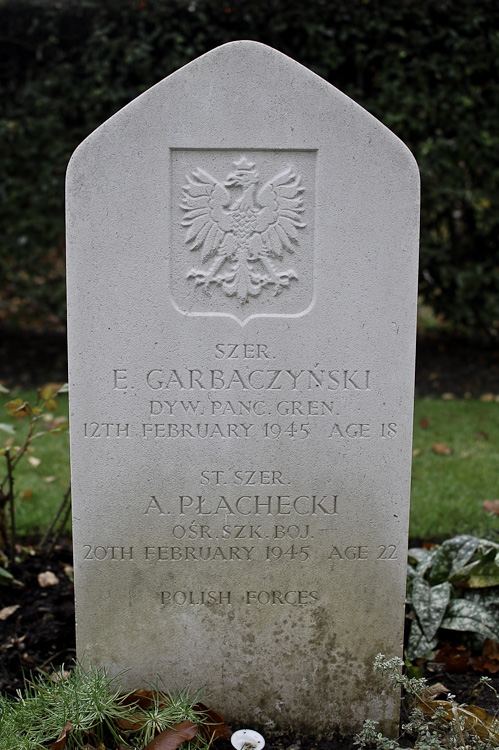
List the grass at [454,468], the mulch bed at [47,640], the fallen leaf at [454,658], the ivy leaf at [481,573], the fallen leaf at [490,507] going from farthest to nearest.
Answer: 1. the fallen leaf at [490,507]
2. the grass at [454,468]
3. the ivy leaf at [481,573]
4. the fallen leaf at [454,658]
5. the mulch bed at [47,640]

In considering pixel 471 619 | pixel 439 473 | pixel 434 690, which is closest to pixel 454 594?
pixel 471 619

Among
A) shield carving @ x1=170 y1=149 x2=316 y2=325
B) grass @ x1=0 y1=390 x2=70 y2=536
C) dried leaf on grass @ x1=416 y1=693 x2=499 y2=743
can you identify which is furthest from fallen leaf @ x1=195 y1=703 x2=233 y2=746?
grass @ x1=0 y1=390 x2=70 y2=536

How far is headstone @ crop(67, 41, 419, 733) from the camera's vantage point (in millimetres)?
2443

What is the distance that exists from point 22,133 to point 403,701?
599 cm

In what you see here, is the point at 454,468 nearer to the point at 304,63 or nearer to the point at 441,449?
the point at 441,449

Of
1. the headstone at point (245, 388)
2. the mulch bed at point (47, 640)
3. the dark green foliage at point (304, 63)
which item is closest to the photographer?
the headstone at point (245, 388)

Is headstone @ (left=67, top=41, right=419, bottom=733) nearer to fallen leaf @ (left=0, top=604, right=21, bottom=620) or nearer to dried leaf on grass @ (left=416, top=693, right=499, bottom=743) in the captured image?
dried leaf on grass @ (left=416, top=693, right=499, bottom=743)

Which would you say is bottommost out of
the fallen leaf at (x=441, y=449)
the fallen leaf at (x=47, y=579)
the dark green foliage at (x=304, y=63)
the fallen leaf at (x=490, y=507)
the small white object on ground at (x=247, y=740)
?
the small white object on ground at (x=247, y=740)

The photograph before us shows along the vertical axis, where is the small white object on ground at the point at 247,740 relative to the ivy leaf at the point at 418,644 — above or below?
below

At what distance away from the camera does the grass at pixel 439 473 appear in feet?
13.9

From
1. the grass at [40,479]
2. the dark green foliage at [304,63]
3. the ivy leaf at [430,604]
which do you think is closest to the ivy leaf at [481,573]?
the ivy leaf at [430,604]

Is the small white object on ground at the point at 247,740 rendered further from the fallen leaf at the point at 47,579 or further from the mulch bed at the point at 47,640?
the fallen leaf at the point at 47,579

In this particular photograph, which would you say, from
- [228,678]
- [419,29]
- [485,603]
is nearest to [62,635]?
[228,678]

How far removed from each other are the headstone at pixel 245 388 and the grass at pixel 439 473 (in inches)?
64.0
